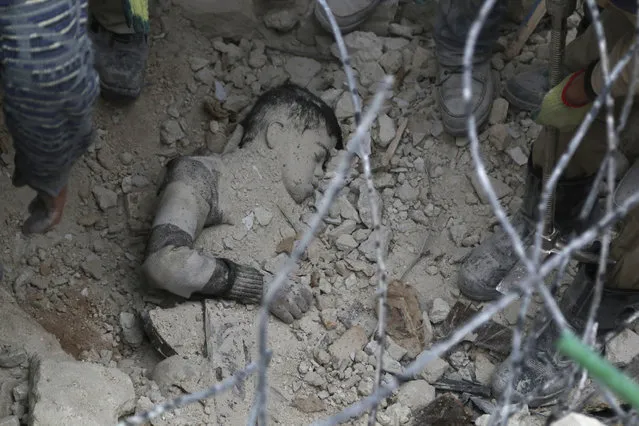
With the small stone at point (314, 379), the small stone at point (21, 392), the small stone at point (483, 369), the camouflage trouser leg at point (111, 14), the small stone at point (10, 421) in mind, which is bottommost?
the small stone at point (483, 369)

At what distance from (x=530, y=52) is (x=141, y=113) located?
1.31 meters

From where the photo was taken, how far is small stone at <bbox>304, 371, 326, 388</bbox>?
2.45m

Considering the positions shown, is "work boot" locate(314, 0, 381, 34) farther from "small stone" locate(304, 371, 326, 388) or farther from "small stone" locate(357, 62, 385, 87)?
"small stone" locate(304, 371, 326, 388)

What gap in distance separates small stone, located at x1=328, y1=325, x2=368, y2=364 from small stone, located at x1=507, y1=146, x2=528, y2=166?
772 mm

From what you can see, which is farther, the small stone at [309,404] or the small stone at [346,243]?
the small stone at [346,243]

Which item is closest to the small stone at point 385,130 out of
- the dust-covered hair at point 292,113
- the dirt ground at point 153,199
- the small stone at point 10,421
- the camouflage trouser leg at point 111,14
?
the dirt ground at point 153,199

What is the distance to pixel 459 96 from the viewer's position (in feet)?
9.50

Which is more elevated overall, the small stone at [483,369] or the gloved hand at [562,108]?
the gloved hand at [562,108]

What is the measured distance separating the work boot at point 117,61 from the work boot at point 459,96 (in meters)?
0.96

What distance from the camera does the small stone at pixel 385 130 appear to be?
2.93 metres

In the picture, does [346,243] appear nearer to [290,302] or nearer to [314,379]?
[290,302]

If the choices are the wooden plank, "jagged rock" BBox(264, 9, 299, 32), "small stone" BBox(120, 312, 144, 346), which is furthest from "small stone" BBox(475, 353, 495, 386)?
"jagged rock" BBox(264, 9, 299, 32)

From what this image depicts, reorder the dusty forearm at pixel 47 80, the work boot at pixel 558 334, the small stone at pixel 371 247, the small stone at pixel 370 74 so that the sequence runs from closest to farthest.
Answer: the dusty forearm at pixel 47 80
the work boot at pixel 558 334
the small stone at pixel 371 247
the small stone at pixel 370 74

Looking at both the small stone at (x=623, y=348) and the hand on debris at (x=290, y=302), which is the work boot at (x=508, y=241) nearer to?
the small stone at (x=623, y=348)
